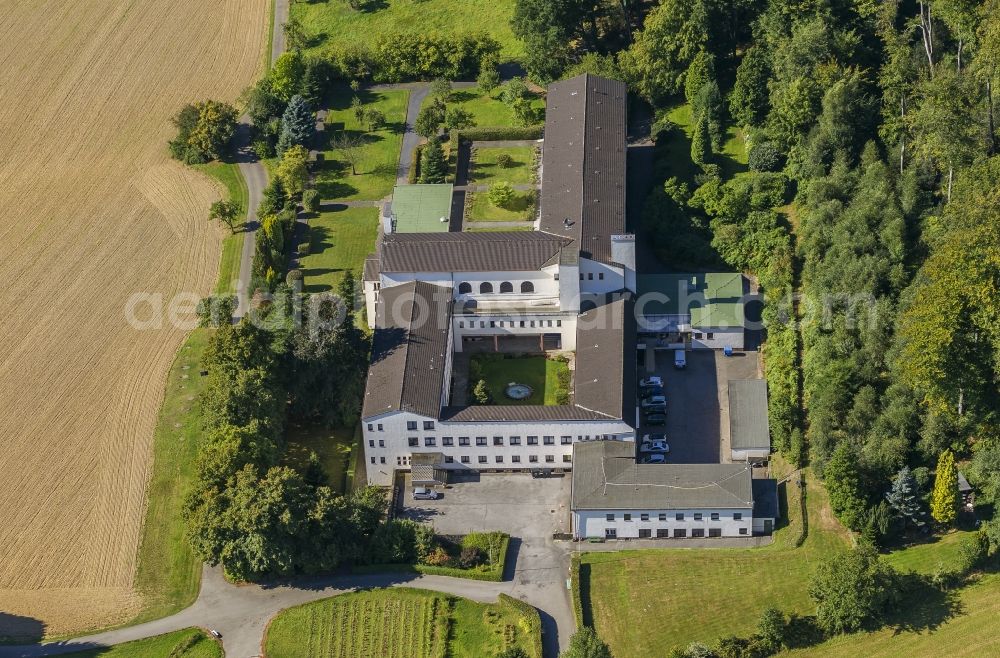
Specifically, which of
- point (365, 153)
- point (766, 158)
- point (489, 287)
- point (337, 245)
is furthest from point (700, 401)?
point (365, 153)

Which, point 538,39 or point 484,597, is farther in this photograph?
point 538,39

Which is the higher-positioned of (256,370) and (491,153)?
(491,153)

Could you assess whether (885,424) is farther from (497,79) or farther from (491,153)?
(497,79)

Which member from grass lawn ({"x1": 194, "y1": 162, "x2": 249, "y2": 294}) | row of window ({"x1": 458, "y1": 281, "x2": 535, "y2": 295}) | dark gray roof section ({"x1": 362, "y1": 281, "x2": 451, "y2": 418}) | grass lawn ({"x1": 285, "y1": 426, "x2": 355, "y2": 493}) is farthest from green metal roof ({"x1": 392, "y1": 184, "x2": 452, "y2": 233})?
grass lawn ({"x1": 285, "y1": 426, "x2": 355, "y2": 493})

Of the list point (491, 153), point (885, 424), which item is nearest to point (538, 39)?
point (491, 153)

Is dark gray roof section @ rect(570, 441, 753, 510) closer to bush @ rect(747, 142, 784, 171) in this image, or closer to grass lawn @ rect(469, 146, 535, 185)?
bush @ rect(747, 142, 784, 171)

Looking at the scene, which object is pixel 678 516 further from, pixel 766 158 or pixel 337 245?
pixel 337 245
